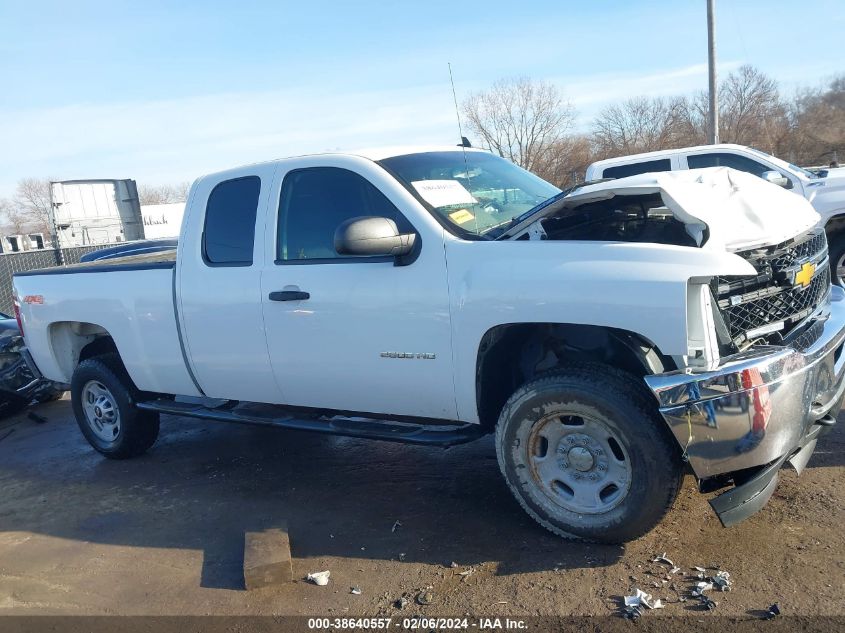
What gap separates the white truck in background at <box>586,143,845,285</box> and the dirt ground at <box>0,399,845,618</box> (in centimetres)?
477

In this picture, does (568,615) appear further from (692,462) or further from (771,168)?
(771,168)

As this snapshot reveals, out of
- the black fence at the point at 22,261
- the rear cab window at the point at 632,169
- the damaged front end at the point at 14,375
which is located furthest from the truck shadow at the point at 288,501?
the black fence at the point at 22,261

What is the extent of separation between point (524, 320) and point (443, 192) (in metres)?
1.08

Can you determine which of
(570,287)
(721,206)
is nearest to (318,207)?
(570,287)

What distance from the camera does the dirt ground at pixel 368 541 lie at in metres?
3.41

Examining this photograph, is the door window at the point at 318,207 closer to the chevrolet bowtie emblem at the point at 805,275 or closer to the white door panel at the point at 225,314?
the white door panel at the point at 225,314

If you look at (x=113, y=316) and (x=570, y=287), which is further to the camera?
(x=113, y=316)

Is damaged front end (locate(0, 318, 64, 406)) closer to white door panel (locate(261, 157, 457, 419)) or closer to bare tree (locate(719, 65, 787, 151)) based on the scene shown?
white door panel (locate(261, 157, 457, 419))

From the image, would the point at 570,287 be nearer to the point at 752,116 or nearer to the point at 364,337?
the point at 364,337

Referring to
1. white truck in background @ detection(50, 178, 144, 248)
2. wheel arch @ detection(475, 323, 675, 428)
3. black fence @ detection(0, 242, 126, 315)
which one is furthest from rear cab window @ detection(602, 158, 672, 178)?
white truck in background @ detection(50, 178, 144, 248)

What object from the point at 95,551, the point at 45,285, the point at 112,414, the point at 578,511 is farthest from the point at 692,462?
the point at 45,285

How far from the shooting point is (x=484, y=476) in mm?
4875

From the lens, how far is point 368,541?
4113 mm

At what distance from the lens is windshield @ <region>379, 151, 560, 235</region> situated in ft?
13.8
